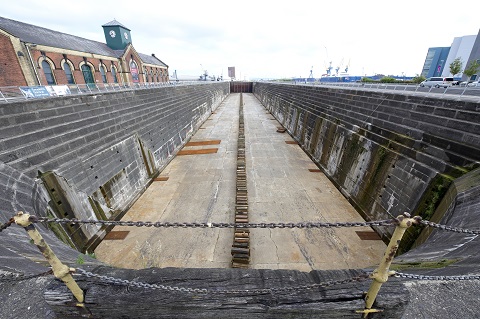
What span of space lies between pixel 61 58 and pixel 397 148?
4153 cm

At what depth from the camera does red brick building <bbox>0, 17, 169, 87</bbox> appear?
22.8m

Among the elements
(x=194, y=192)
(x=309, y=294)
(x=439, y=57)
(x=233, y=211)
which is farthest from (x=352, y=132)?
(x=439, y=57)

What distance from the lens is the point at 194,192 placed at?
10.9 m

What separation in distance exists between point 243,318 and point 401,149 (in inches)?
335

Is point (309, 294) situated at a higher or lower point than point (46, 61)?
lower

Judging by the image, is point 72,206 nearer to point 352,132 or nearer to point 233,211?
point 233,211

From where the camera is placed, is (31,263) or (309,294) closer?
(309,294)

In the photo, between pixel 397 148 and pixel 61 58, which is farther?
pixel 61 58

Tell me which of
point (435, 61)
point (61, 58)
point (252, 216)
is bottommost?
point (252, 216)

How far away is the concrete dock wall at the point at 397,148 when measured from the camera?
5.89 meters

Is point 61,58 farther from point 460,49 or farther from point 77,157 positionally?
point 460,49

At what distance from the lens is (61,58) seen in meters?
28.8

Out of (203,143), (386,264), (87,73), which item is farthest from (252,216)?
(87,73)

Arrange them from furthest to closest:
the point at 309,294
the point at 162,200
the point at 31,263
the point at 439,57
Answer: the point at 439,57 < the point at 162,200 < the point at 31,263 < the point at 309,294
